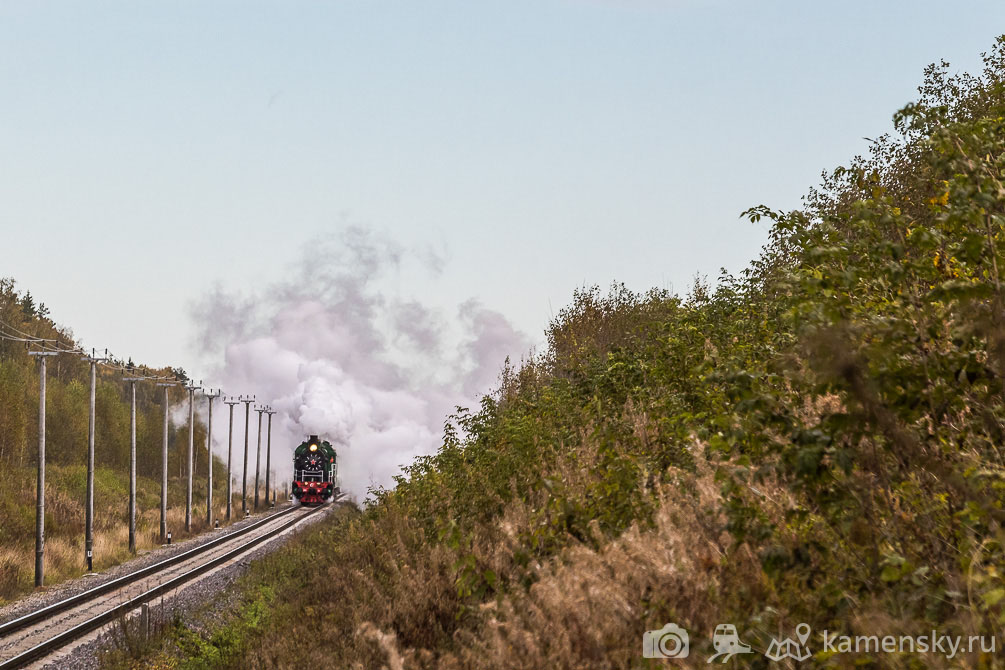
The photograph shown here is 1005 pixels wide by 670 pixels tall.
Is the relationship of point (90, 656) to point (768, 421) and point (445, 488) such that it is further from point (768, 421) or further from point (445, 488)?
point (768, 421)

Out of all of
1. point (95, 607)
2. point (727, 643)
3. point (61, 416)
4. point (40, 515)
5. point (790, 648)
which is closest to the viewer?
point (790, 648)

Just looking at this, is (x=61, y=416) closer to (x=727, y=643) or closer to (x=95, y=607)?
(x=95, y=607)

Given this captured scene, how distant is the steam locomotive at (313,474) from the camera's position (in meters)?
57.7

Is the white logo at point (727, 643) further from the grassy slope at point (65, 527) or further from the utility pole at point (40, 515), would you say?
the utility pole at point (40, 515)

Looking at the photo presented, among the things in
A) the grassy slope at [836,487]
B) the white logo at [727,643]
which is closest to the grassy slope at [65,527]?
the grassy slope at [836,487]

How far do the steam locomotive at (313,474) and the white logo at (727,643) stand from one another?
2164 inches

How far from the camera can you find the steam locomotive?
57.7m

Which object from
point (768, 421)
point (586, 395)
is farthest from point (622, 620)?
point (586, 395)

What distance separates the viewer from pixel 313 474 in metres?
57.9

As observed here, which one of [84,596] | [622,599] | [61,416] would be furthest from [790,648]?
[61,416]

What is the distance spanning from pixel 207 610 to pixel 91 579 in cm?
1082

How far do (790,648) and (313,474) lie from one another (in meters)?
55.5

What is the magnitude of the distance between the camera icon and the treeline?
1923 inches

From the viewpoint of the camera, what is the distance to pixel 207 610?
18.0m
